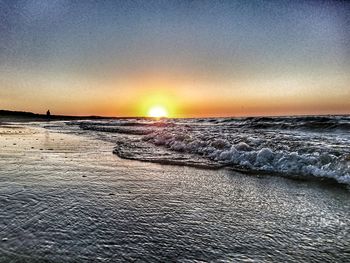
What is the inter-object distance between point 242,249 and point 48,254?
4.32 feet

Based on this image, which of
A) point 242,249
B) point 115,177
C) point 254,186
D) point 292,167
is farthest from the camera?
point 292,167

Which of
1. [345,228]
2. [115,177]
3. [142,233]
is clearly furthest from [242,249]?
[115,177]

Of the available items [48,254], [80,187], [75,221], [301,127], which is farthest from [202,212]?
[301,127]

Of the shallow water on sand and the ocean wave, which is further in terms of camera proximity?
the ocean wave

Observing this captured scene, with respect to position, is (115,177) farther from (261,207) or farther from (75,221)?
(261,207)

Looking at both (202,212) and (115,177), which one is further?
(115,177)

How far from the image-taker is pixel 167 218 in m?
2.67

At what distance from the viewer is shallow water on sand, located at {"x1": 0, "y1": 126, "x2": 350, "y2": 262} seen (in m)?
1.98

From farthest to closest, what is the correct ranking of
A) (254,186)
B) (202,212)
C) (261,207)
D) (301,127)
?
1. (301,127)
2. (254,186)
3. (261,207)
4. (202,212)

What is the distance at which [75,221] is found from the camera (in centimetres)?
247

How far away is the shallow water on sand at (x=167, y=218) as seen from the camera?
1978 mm

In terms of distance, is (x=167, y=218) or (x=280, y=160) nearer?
(x=167, y=218)

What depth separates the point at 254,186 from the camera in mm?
4145

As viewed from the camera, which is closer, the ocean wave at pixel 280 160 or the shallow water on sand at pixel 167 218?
the shallow water on sand at pixel 167 218
